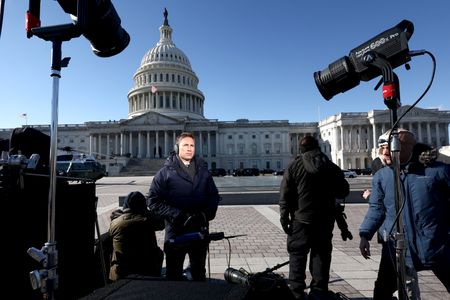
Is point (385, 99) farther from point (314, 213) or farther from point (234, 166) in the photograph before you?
point (234, 166)

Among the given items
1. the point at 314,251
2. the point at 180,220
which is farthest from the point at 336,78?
the point at 180,220

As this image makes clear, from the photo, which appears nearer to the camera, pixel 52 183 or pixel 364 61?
pixel 52 183

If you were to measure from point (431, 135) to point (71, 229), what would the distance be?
98953 mm

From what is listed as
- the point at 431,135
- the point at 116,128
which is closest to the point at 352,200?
the point at 116,128

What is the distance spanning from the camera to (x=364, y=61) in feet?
8.37

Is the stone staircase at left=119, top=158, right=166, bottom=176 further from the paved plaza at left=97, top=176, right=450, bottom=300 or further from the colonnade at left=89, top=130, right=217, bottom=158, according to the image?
the paved plaza at left=97, top=176, right=450, bottom=300

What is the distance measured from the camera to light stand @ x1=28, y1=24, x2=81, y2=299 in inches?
62.9

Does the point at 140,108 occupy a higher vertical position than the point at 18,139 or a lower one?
higher

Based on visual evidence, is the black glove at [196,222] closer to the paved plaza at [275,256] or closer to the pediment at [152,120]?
the paved plaza at [275,256]

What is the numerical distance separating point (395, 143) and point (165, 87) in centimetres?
8623

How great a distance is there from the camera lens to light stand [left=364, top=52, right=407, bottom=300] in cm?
27

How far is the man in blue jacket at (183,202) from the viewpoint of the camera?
11.8 feet

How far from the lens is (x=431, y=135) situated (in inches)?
3162

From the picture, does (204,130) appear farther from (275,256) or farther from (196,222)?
(196,222)
